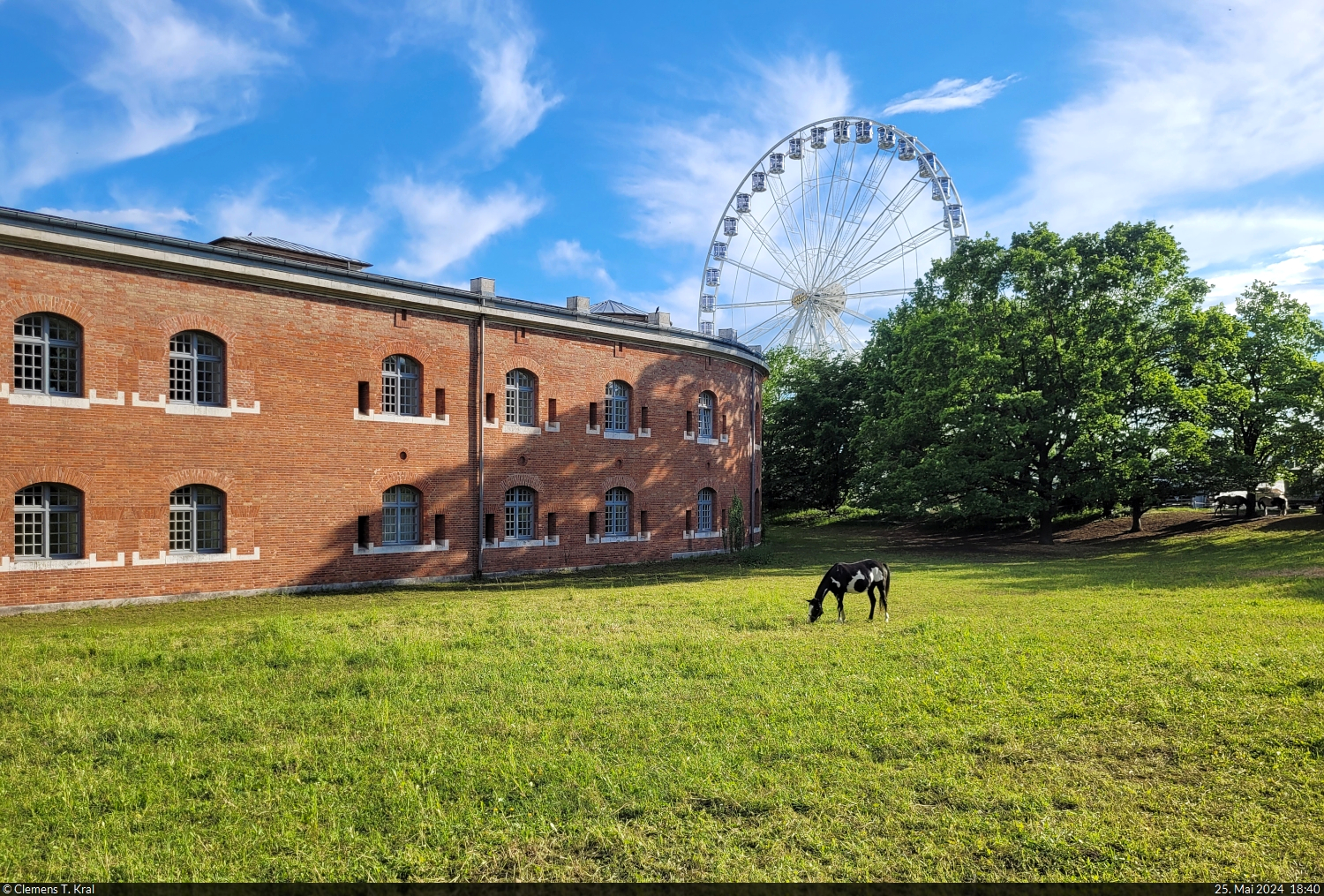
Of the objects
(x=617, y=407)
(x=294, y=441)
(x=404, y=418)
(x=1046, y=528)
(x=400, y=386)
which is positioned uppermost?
(x=400, y=386)

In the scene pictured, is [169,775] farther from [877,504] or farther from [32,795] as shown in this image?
[877,504]

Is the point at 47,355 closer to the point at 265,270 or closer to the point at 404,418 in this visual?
the point at 265,270

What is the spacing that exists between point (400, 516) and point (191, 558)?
525cm

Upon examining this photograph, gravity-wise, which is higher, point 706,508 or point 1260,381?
point 1260,381

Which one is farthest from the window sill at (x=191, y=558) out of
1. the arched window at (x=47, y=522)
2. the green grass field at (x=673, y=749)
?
the green grass field at (x=673, y=749)

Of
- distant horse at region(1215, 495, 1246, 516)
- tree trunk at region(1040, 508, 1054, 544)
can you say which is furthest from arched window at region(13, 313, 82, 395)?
distant horse at region(1215, 495, 1246, 516)

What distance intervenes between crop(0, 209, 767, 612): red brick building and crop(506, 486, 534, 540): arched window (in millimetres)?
58

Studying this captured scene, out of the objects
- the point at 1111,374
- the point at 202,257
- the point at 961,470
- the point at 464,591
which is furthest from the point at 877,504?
the point at 202,257

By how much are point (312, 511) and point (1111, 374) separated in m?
27.5

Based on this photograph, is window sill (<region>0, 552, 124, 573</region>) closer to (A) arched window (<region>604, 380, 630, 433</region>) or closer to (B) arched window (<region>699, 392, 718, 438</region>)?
(A) arched window (<region>604, 380, 630, 433</region>)

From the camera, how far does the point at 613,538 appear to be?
28547 millimetres

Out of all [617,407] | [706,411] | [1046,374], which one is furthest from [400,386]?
[1046,374]

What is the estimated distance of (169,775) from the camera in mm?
7262

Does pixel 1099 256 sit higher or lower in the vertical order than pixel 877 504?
higher
